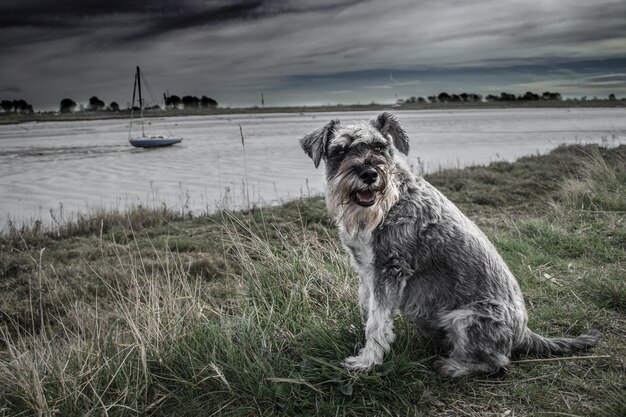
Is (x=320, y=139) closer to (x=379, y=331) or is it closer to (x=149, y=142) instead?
(x=379, y=331)

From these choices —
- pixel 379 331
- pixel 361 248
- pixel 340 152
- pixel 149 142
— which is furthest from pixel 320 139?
pixel 149 142

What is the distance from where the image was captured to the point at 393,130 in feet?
16.2

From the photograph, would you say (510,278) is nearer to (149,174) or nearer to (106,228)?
(106,228)

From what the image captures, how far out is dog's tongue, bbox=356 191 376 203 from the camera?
4.30 meters

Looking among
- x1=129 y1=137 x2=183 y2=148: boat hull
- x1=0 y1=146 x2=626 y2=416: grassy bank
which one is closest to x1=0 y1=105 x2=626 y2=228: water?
x1=129 y1=137 x2=183 y2=148: boat hull

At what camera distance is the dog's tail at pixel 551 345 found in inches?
173

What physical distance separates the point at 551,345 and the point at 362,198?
2267mm

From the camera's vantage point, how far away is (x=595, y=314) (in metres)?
5.21

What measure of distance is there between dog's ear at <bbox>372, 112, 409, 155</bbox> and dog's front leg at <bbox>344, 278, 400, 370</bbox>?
1545 mm

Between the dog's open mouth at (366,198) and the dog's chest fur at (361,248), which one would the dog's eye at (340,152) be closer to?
the dog's open mouth at (366,198)

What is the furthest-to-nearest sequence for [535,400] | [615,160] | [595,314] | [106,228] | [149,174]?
1. [149,174]
2. [615,160]
3. [106,228]
4. [595,314]
5. [535,400]

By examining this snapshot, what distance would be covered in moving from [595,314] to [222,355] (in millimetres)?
4112

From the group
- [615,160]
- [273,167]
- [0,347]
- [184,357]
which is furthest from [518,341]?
[273,167]

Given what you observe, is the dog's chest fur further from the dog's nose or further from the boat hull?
the boat hull
